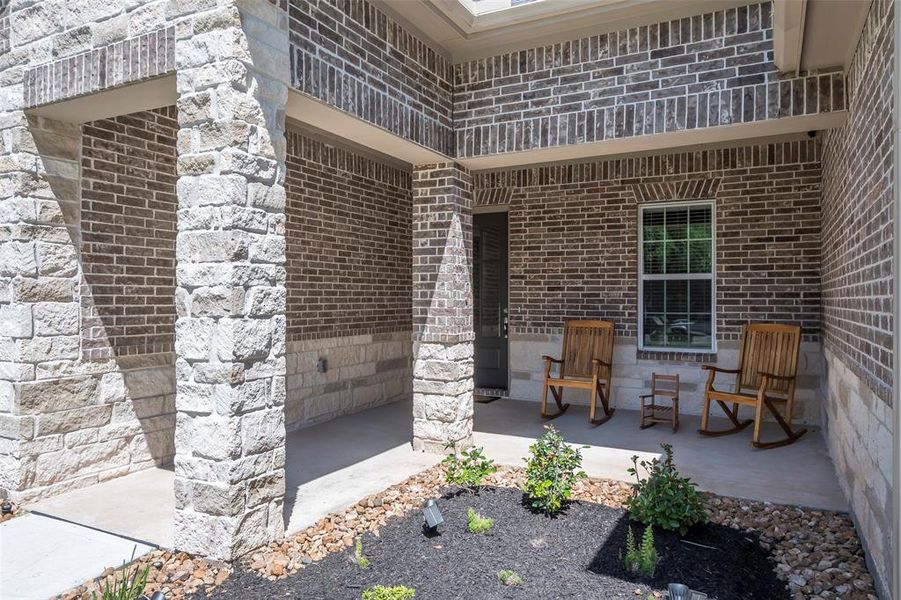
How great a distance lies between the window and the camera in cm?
690

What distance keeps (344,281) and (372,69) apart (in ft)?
9.57

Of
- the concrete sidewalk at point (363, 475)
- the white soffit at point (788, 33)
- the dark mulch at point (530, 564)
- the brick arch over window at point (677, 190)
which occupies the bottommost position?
the dark mulch at point (530, 564)

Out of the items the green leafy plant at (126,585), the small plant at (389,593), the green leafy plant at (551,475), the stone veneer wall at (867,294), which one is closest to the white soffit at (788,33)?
the stone veneer wall at (867,294)

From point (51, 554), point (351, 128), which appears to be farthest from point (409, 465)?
point (351, 128)

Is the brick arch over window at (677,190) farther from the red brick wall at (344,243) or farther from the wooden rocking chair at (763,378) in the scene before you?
the red brick wall at (344,243)

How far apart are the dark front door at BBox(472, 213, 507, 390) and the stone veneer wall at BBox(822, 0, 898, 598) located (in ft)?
13.5

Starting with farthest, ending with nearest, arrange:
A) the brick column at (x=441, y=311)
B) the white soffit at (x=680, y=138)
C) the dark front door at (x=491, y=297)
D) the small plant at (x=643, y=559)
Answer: the dark front door at (x=491, y=297), the brick column at (x=441, y=311), the white soffit at (x=680, y=138), the small plant at (x=643, y=559)

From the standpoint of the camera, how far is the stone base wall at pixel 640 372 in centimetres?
629

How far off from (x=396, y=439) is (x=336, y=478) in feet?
4.33

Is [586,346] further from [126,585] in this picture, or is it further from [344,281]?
[126,585]

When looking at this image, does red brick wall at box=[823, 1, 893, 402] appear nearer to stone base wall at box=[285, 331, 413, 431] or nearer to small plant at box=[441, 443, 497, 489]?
small plant at box=[441, 443, 497, 489]

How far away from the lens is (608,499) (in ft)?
13.7

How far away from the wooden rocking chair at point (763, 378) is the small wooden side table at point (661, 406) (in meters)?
0.30

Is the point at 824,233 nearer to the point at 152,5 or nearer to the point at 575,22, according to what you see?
the point at 575,22
